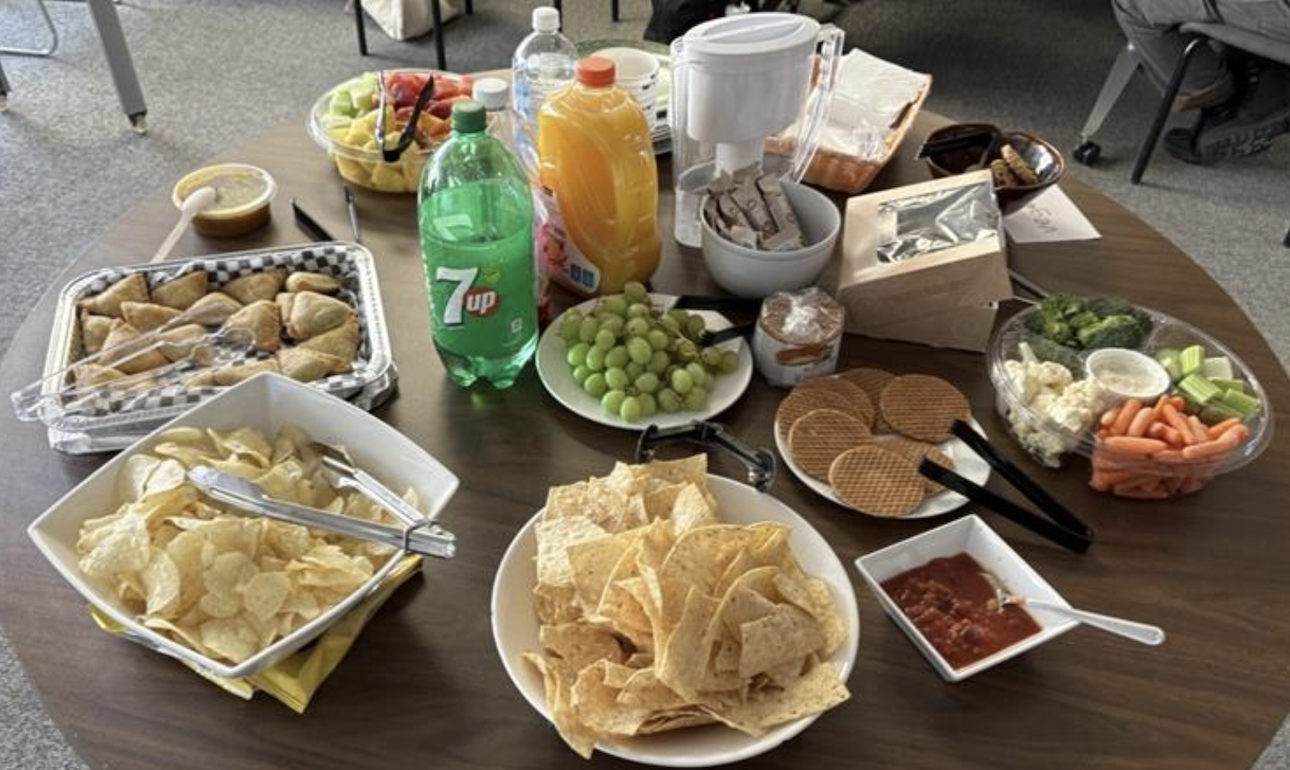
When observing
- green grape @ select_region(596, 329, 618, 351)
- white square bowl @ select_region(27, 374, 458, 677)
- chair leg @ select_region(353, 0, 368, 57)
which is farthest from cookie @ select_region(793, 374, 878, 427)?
chair leg @ select_region(353, 0, 368, 57)

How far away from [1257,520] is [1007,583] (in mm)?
306

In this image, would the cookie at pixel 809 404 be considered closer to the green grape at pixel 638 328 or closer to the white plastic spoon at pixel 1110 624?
the green grape at pixel 638 328

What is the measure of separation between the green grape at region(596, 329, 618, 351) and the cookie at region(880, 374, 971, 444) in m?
0.30

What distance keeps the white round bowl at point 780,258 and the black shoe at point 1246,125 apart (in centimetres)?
213

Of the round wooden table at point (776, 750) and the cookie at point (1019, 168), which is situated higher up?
the cookie at point (1019, 168)

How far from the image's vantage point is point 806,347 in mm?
1134

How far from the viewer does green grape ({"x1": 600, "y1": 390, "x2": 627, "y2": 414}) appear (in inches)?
43.5

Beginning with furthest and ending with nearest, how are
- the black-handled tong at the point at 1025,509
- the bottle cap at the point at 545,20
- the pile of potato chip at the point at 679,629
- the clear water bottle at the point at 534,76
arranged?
the clear water bottle at the point at 534,76
the bottle cap at the point at 545,20
the black-handled tong at the point at 1025,509
the pile of potato chip at the point at 679,629

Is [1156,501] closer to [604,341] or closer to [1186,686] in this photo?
[1186,686]

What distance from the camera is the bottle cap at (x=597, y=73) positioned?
44.7 inches

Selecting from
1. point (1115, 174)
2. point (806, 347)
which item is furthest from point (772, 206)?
point (1115, 174)

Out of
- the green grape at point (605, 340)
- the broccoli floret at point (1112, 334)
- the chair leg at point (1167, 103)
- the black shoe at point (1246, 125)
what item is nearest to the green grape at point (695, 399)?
the green grape at point (605, 340)

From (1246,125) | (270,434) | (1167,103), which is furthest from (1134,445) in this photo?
(1246,125)

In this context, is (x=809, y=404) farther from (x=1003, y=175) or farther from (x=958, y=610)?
(x=1003, y=175)
